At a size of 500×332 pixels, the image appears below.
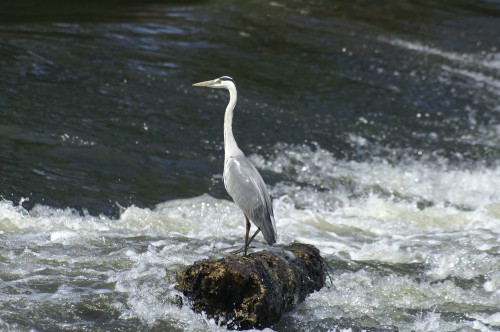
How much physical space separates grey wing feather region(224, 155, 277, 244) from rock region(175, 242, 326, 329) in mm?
593

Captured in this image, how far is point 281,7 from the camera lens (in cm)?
1781

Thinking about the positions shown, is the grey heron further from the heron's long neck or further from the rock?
the rock

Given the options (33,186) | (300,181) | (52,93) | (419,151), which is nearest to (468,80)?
(419,151)

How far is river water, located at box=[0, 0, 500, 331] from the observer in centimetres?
576

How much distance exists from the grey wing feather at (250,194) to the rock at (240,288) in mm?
593

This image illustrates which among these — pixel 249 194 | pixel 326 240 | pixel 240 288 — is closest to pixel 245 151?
pixel 326 240

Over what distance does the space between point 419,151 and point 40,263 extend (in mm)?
6376

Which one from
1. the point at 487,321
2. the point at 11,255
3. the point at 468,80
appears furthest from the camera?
the point at 468,80

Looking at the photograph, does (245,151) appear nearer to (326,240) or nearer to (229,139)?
(326,240)

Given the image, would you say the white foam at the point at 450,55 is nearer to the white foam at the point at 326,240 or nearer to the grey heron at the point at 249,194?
the white foam at the point at 326,240

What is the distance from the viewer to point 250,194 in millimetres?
5879

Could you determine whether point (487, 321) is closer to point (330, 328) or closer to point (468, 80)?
point (330, 328)

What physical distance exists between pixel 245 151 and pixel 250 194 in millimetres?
4218

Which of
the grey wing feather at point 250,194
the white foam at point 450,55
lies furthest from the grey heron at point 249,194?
the white foam at point 450,55
